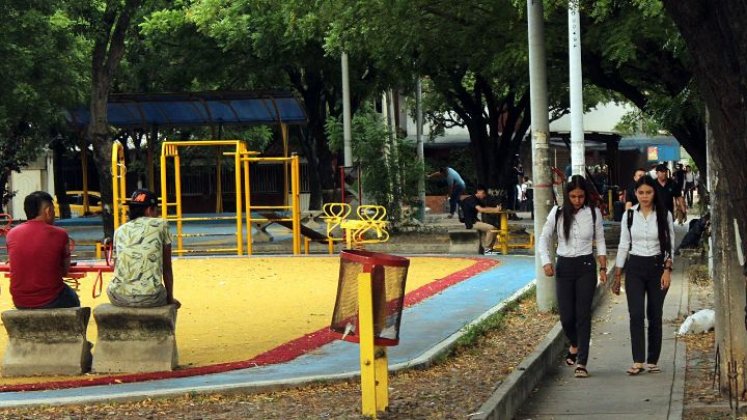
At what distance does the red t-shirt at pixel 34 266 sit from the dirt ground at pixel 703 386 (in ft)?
17.6

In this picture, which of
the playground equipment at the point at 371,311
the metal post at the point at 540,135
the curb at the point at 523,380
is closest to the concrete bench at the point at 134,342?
the playground equipment at the point at 371,311

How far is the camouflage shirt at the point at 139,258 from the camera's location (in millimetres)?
11039

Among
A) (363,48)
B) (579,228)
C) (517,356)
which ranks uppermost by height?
(363,48)

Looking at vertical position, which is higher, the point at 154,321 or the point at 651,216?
the point at 651,216

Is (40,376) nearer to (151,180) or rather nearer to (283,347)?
(283,347)

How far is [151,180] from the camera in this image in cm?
3597

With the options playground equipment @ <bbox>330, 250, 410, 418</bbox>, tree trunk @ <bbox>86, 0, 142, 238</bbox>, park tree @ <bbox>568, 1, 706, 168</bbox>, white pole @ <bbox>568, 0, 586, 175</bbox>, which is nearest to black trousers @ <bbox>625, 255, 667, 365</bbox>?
playground equipment @ <bbox>330, 250, 410, 418</bbox>

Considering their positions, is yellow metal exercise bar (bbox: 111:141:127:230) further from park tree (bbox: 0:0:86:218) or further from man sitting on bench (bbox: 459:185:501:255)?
man sitting on bench (bbox: 459:185:501:255)

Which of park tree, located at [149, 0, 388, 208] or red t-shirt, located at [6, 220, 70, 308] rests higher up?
park tree, located at [149, 0, 388, 208]

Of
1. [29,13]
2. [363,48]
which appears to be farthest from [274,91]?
[363,48]

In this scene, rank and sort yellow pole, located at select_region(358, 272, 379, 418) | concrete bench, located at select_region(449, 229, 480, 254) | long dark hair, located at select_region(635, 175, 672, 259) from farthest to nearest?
1. concrete bench, located at select_region(449, 229, 480, 254)
2. long dark hair, located at select_region(635, 175, 672, 259)
3. yellow pole, located at select_region(358, 272, 379, 418)

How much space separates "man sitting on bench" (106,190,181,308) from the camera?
435 inches

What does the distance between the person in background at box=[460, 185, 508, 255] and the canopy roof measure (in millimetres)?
10223

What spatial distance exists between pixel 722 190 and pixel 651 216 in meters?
1.59
